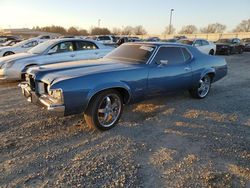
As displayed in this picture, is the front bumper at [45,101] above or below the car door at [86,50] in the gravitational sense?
below

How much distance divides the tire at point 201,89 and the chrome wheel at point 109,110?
2.60 meters

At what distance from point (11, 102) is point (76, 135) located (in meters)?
2.67

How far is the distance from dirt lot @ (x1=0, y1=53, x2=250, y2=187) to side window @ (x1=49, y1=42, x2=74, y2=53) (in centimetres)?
321

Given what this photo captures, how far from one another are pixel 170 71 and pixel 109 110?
1723mm

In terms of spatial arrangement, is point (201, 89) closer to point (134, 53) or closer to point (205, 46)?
point (134, 53)

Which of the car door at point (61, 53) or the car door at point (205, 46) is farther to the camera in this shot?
the car door at point (205, 46)

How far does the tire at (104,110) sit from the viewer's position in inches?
173

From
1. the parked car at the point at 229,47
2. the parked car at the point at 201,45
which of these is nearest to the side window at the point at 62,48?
the parked car at the point at 201,45

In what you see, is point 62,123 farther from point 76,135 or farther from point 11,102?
point 11,102

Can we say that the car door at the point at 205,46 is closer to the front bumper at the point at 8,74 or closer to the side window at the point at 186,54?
the side window at the point at 186,54

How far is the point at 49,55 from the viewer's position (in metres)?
8.51

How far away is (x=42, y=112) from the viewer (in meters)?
5.45

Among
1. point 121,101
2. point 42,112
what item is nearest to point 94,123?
point 121,101

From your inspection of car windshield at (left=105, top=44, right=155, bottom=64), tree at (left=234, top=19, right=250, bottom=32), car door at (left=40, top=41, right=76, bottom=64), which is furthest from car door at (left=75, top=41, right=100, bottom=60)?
tree at (left=234, top=19, right=250, bottom=32)
